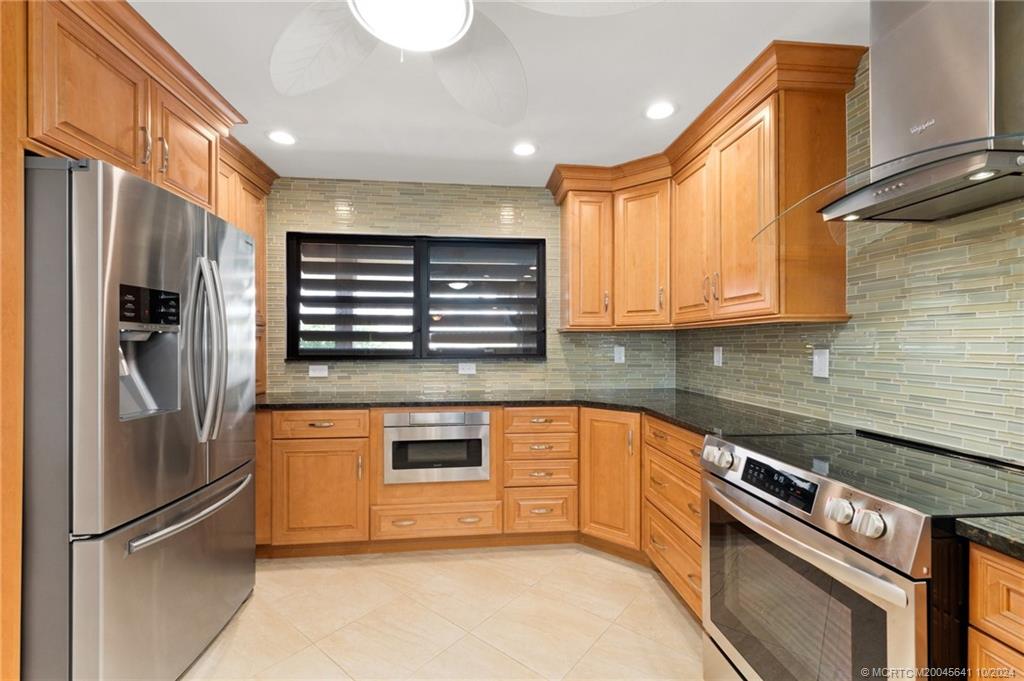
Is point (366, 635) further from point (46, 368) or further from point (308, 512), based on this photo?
point (46, 368)

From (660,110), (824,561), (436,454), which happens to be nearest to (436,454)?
(436,454)

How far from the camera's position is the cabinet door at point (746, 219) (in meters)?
1.98

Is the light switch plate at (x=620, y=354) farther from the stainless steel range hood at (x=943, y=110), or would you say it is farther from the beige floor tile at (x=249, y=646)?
the beige floor tile at (x=249, y=646)

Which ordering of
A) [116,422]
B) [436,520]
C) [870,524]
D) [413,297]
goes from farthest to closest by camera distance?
1. [413,297]
2. [436,520]
3. [116,422]
4. [870,524]

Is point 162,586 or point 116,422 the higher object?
point 116,422

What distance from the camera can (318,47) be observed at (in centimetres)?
122

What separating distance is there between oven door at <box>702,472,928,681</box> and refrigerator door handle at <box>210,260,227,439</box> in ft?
6.38

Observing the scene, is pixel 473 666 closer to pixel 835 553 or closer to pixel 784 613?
pixel 784 613

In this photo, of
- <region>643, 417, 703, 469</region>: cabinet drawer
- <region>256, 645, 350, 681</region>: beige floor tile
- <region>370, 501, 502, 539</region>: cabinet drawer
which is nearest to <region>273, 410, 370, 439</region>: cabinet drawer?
<region>370, 501, 502, 539</region>: cabinet drawer

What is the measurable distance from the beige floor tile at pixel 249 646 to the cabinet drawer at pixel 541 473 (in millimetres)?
1354

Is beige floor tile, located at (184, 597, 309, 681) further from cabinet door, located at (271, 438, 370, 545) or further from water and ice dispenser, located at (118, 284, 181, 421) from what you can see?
water and ice dispenser, located at (118, 284, 181, 421)

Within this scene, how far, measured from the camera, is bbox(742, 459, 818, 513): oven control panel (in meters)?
1.22

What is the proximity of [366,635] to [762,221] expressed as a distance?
8.20ft

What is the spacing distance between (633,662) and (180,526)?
1.82m
